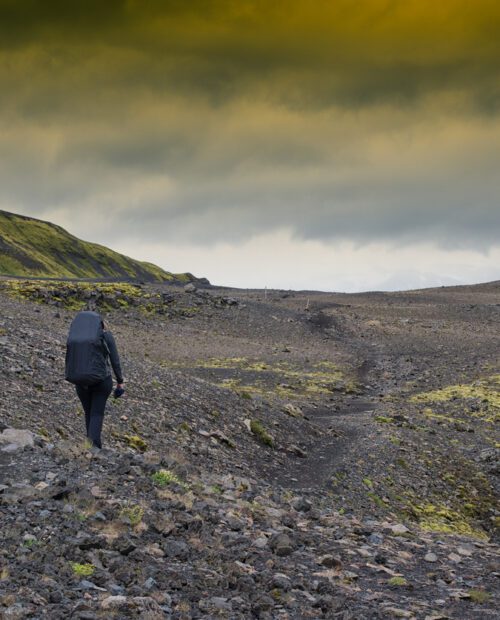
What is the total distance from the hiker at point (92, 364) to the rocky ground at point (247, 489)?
907 mm

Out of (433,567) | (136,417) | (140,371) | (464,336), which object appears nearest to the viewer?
(433,567)

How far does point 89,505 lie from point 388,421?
65.2 feet

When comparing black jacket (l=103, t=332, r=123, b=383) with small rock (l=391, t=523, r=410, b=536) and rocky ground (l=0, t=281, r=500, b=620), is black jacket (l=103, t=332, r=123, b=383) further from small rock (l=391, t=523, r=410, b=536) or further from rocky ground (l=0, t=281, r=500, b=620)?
small rock (l=391, t=523, r=410, b=536)

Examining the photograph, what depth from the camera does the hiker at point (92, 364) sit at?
12.7 meters

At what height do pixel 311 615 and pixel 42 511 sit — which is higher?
pixel 42 511

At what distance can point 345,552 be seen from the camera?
11.0 metres

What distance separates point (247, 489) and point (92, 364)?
5257 millimetres

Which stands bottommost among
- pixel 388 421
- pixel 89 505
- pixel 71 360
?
pixel 388 421

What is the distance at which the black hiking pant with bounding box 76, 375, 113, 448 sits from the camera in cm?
1305

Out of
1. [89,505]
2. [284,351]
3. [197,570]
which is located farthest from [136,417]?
[284,351]

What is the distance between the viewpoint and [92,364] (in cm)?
1264

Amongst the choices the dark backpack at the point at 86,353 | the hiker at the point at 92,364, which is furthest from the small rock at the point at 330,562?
the dark backpack at the point at 86,353

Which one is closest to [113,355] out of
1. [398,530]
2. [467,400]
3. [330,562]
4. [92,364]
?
[92,364]

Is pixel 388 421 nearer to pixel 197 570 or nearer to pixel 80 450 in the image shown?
pixel 80 450
